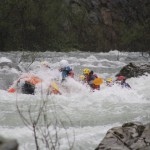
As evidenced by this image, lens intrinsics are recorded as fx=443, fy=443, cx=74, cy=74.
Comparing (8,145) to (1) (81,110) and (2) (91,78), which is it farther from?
(2) (91,78)

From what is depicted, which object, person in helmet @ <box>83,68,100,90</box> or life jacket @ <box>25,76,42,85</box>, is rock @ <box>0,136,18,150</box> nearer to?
life jacket @ <box>25,76,42,85</box>

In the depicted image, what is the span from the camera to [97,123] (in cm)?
865

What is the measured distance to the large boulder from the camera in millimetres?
5961

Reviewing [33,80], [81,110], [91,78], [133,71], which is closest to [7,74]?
[33,80]

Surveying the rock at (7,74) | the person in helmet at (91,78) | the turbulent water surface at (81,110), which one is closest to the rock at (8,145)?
the turbulent water surface at (81,110)

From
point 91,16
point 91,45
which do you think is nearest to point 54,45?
point 91,45

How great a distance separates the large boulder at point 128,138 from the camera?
5961 millimetres

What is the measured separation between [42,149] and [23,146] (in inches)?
12.5

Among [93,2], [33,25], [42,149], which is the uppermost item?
[93,2]

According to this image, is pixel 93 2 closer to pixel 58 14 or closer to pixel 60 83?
pixel 58 14

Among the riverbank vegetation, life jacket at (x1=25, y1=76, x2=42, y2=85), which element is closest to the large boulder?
life jacket at (x1=25, y1=76, x2=42, y2=85)

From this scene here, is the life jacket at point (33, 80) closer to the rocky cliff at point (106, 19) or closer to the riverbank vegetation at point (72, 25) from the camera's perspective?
the riverbank vegetation at point (72, 25)

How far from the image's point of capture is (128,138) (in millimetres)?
6305

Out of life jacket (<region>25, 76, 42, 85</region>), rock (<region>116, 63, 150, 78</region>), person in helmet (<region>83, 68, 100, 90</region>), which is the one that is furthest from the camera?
rock (<region>116, 63, 150, 78</region>)
